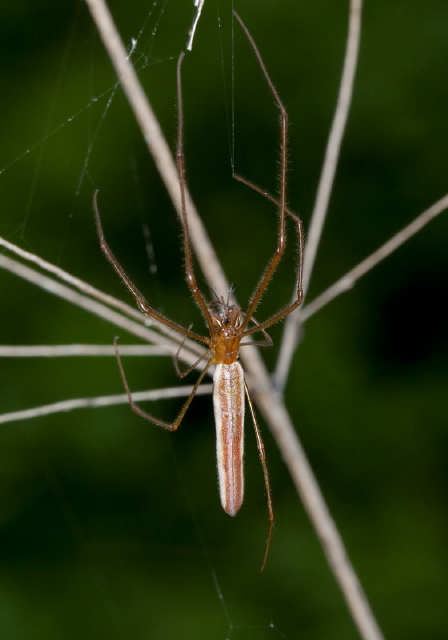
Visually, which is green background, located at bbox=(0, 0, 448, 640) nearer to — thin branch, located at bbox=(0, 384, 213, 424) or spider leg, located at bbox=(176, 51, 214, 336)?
thin branch, located at bbox=(0, 384, 213, 424)

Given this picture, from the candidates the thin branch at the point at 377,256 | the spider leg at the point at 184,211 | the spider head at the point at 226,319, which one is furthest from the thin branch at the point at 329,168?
the spider leg at the point at 184,211

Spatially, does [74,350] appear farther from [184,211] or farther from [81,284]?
[184,211]

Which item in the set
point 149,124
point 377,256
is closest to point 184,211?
point 149,124

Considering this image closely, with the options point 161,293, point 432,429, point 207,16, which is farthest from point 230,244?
point 432,429

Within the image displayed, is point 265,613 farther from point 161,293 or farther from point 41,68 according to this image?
point 41,68

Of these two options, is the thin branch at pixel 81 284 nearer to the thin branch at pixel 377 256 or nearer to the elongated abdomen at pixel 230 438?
the elongated abdomen at pixel 230 438

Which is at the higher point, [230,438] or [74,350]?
[74,350]
